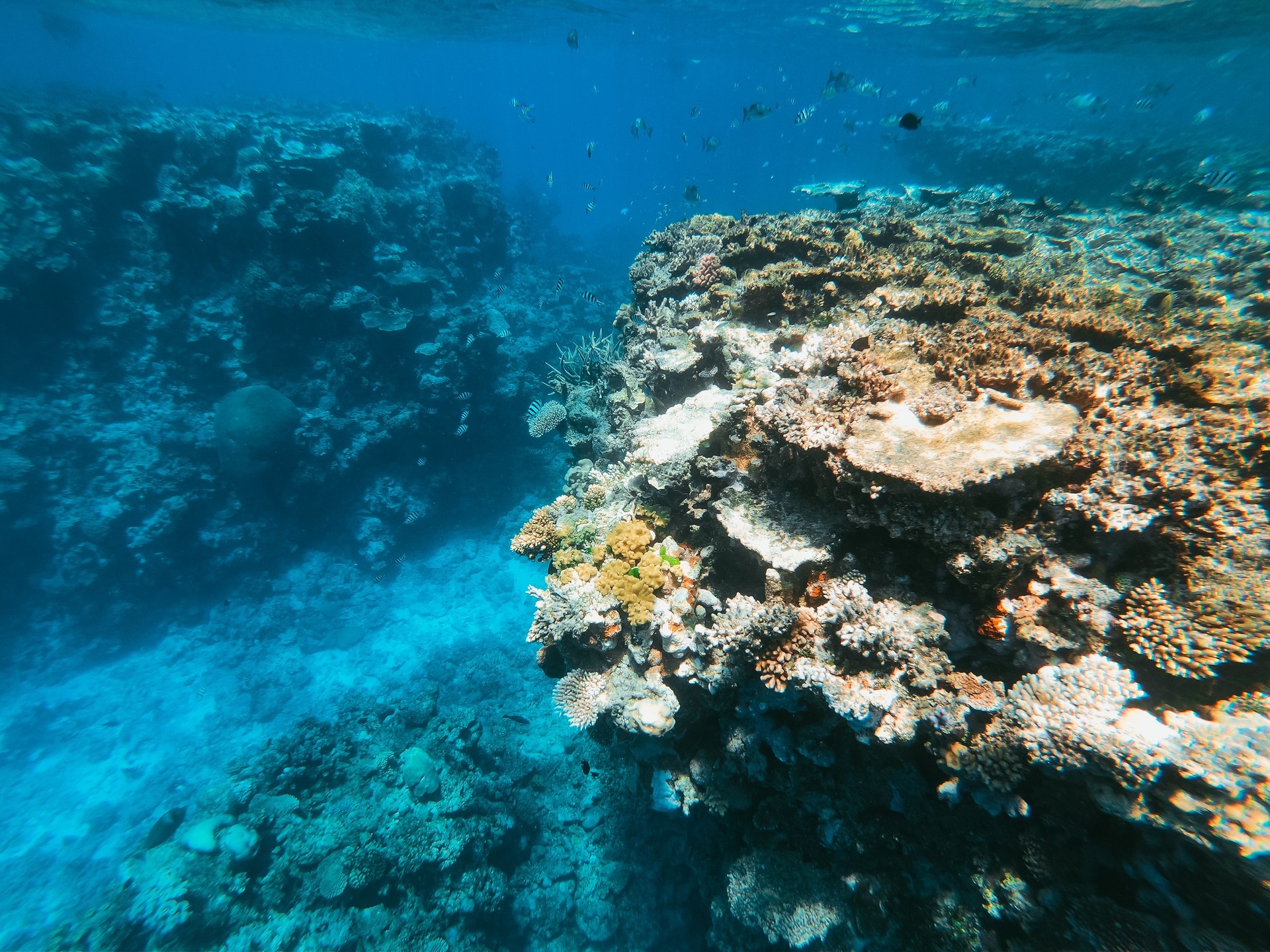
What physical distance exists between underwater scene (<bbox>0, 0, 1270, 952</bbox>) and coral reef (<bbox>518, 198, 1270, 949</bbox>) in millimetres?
28

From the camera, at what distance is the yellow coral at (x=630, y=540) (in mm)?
4641

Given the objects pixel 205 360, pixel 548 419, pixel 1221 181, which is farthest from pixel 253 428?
pixel 1221 181

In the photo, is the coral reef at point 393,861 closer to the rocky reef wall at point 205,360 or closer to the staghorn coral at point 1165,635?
the staghorn coral at point 1165,635

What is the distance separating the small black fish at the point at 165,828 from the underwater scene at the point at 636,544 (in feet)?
0.39

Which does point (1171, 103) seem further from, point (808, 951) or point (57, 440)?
point (57, 440)

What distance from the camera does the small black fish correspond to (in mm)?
9070

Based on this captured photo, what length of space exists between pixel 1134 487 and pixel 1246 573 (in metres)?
0.68

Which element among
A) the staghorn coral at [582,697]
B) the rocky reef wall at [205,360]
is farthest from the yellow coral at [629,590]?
the rocky reef wall at [205,360]

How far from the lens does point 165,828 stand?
9.27m

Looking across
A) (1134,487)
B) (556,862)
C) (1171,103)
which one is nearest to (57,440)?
(556,862)

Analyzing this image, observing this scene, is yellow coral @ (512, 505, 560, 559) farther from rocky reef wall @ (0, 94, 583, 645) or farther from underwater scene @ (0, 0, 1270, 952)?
rocky reef wall @ (0, 94, 583, 645)

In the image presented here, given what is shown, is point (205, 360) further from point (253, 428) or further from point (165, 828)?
point (165, 828)

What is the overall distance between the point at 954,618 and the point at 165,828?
13.7 metres

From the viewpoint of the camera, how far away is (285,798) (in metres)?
8.66
